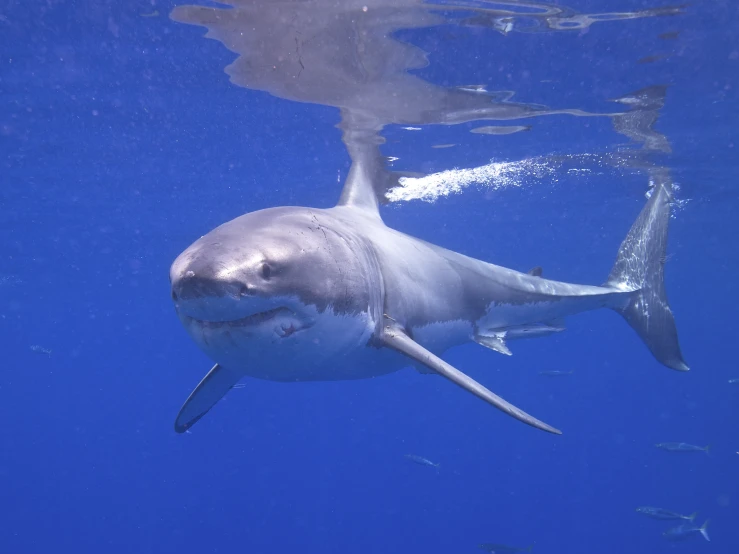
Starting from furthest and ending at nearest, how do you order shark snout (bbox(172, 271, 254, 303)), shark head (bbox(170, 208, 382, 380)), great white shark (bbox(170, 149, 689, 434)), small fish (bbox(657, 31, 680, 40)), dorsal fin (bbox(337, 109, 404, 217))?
small fish (bbox(657, 31, 680, 40)), dorsal fin (bbox(337, 109, 404, 217)), great white shark (bbox(170, 149, 689, 434)), shark head (bbox(170, 208, 382, 380)), shark snout (bbox(172, 271, 254, 303))

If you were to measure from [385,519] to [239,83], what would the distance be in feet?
197

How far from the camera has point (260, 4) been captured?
310 inches

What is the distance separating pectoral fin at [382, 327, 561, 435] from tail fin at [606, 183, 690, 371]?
5661 millimetres

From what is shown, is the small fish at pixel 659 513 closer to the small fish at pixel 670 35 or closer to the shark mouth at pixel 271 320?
the small fish at pixel 670 35

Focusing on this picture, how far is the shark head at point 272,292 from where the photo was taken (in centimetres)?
281

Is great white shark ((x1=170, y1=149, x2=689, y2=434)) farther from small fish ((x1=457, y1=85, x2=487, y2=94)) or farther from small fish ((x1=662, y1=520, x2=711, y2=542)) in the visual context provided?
small fish ((x1=662, y1=520, x2=711, y2=542))

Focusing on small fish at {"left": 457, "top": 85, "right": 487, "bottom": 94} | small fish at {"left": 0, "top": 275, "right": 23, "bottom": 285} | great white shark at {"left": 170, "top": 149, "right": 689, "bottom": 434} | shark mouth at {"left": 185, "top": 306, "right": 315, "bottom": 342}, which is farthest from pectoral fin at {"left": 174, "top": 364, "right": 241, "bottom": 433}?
small fish at {"left": 0, "top": 275, "right": 23, "bottom": 285}

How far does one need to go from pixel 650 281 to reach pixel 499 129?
20.4 ft

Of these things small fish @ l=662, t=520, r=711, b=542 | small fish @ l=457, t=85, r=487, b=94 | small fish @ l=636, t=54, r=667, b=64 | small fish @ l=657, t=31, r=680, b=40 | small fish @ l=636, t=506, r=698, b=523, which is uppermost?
small fish @ l=657, t=31, r=680, b=40

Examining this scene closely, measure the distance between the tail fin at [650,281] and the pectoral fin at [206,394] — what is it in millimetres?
6316

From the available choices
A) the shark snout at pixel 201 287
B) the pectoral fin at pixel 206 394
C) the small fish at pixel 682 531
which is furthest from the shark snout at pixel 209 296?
the small fish at pixel 682 531

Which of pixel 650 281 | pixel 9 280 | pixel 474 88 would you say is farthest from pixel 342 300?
pixel 9 280

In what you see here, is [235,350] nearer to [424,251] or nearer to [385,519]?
[424,251]

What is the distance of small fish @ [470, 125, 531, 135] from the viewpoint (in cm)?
1372
